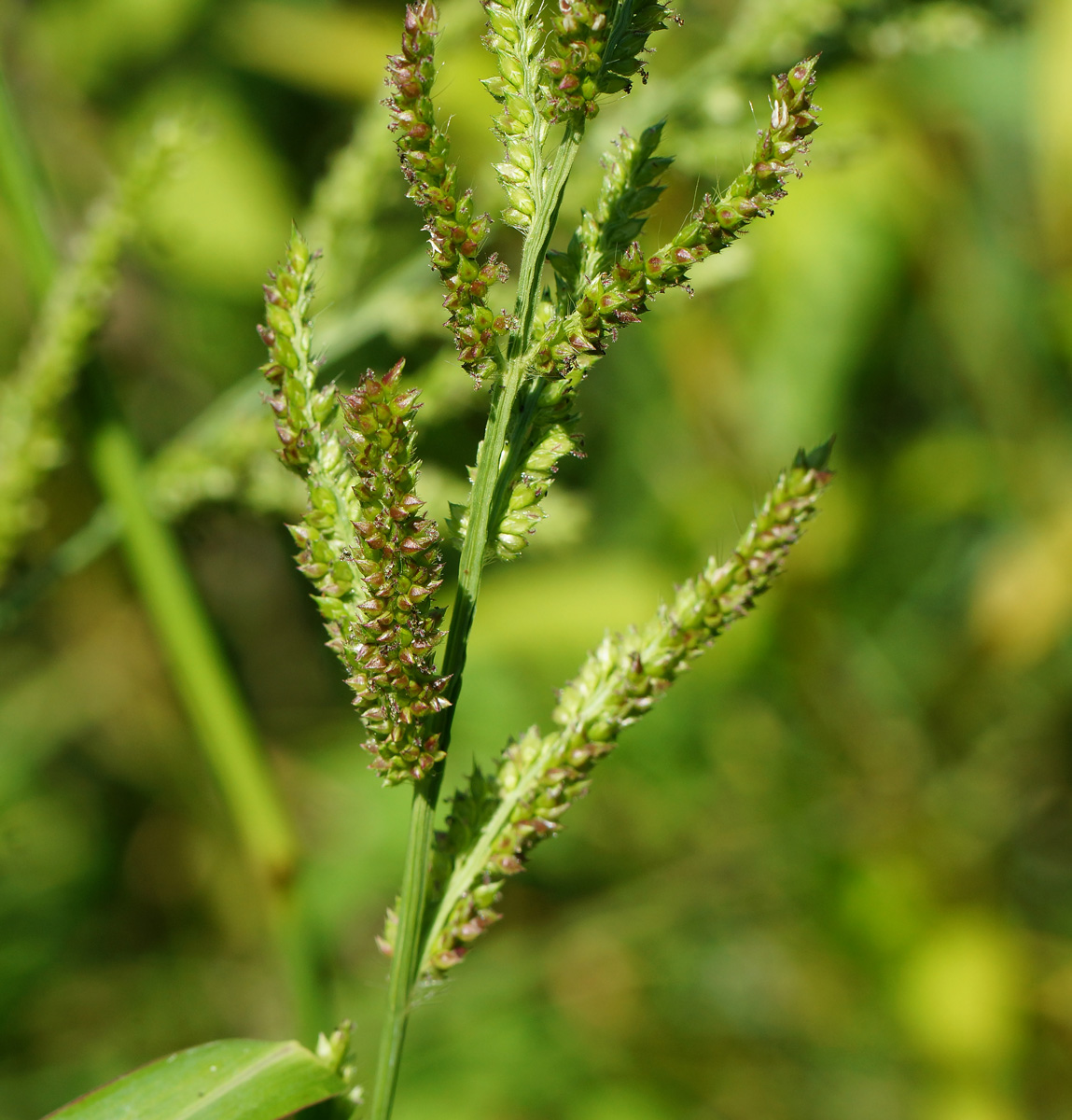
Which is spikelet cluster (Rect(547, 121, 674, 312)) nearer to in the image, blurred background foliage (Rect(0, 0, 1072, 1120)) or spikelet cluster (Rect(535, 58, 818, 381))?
spikelet cluster (Rect(535, 58, 818, 381))

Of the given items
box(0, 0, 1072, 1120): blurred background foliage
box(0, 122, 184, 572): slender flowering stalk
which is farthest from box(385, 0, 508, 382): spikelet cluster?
box(0, 0, 1072, 1120): blurred background foliage

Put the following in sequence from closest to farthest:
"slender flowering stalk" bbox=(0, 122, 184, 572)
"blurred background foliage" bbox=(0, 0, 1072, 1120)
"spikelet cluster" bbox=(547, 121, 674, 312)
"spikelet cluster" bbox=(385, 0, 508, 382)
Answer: "spikelet cluster" bbox=(385, 0, 508, 382) → "spikelet cluster" bbox=(547, 121, 674, 312) → "slender flowering stalk" bbox=(0, 122, 184, 572) → "blurred background foliage" bbox=(0, 0, 1072, 1120)

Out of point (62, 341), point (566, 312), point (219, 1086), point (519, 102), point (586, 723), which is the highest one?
point (62, 341)

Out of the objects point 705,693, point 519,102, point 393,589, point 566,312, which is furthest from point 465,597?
point 705,693

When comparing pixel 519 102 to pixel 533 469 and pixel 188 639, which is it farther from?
pixel 188 639

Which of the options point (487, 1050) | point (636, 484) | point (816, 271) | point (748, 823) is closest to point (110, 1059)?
point (487, 1050)

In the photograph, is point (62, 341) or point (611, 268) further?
point (62, 341)

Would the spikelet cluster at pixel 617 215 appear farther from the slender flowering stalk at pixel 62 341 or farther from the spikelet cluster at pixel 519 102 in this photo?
the slender flowering stalk at pixel 62 341
